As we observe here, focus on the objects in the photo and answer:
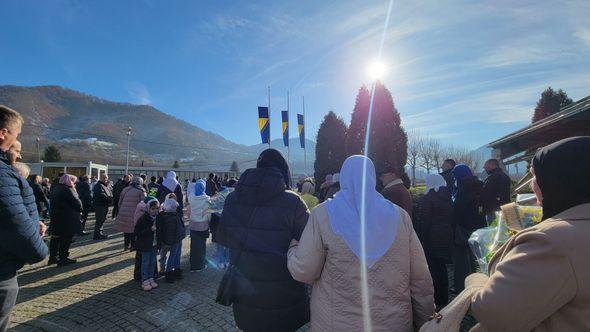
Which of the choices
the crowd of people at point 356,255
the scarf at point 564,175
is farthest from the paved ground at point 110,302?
the scarf at point 564,175

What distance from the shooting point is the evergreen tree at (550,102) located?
23.5 meters

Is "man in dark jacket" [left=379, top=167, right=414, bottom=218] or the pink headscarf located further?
the pink headscarf

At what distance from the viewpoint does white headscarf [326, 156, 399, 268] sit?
209 centimetres

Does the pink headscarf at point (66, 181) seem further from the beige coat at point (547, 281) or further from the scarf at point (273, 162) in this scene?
the beige coat at point (547, 281)

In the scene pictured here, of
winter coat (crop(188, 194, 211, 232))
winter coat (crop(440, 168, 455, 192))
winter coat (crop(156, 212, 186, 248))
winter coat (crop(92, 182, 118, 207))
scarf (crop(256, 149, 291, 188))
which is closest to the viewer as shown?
scarf (crop(256, 149, 291, 188))

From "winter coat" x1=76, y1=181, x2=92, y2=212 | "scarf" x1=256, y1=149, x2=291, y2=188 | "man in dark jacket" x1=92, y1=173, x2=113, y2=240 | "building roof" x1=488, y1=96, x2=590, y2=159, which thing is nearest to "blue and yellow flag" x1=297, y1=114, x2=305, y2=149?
"winter coat" x1=76, y1=181, x2=92, y2=212

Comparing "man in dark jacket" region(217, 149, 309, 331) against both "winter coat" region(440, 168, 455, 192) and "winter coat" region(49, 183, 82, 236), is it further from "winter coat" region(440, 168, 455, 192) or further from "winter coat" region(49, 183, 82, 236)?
"winter coat" region(49, 183, 82, 236)

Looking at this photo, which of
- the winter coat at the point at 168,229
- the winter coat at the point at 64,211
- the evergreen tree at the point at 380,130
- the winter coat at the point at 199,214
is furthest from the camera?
the evergreen tree at the point at 380,130

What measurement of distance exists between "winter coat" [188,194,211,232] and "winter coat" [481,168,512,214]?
5.41 m

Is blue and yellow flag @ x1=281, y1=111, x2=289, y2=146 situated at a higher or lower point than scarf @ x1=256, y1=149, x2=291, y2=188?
higher

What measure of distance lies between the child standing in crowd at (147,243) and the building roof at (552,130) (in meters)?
7.54

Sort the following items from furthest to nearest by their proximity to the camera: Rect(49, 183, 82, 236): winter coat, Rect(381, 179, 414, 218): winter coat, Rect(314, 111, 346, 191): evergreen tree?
Rect(314, 111, 346, 191): evergreen tree
Rect(49, 183, 82, 236): winter coat
Rect(381, 179, 414, 218): winter coat

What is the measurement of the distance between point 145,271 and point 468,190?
5729 millimetres

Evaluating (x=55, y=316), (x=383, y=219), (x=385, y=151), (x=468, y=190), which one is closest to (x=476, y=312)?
(x=383, y=219)
